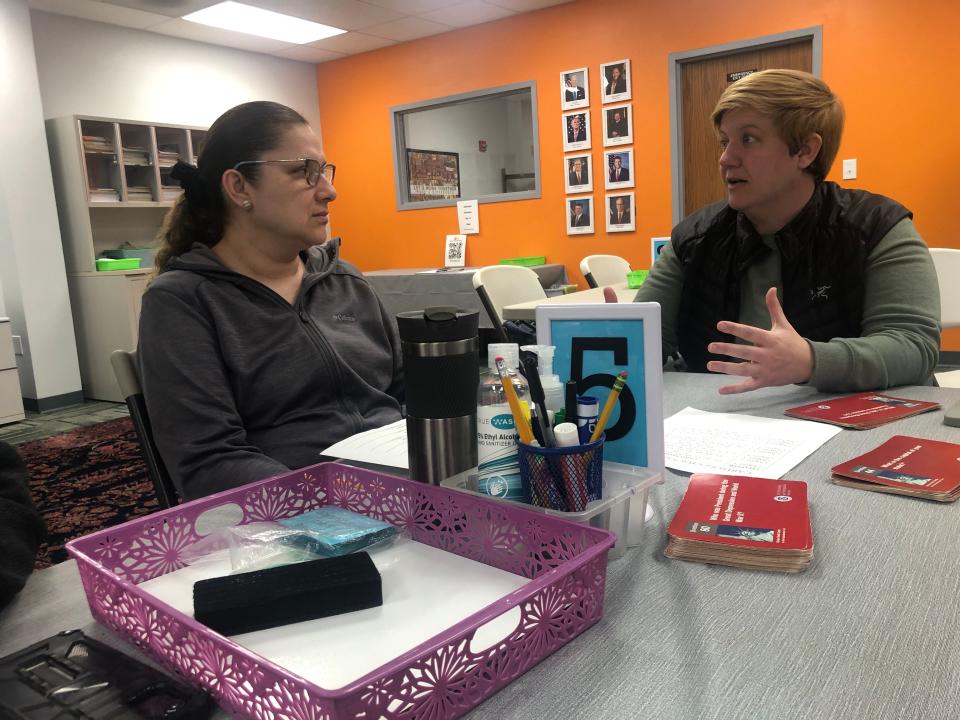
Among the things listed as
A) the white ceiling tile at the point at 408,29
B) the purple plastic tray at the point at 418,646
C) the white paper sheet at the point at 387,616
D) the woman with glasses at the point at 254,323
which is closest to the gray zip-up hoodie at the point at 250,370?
the woman with glasses at the point at 254,323

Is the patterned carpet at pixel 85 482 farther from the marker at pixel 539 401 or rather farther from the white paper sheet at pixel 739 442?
the marker at pixel 539 401

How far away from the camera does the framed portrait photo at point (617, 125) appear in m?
5.11

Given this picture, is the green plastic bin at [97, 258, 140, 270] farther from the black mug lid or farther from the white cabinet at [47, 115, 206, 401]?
the black mug lid

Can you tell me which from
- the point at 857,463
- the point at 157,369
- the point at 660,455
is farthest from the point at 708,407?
the point at 157,369

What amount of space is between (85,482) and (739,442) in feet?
9.74

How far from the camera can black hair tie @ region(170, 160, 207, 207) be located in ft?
4.66

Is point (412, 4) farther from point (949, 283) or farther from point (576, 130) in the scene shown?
point (949, 283)

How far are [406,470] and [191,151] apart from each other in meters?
4.99

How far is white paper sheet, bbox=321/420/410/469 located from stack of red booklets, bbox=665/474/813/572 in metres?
0.35

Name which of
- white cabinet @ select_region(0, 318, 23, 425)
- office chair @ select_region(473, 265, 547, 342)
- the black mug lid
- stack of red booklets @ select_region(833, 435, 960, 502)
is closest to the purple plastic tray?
the black mug lid

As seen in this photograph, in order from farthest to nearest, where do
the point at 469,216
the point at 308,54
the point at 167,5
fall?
the point at 308,54 → the point at 469,216 → the point at 167,5

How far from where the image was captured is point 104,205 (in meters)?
4.82

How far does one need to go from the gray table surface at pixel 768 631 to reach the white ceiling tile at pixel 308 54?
6092 millimetres

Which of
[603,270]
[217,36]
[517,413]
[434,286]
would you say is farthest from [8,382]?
[517,413]
